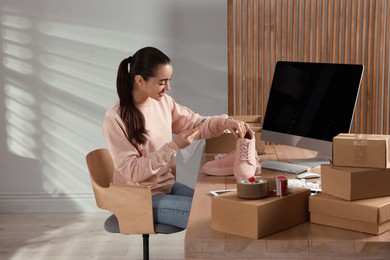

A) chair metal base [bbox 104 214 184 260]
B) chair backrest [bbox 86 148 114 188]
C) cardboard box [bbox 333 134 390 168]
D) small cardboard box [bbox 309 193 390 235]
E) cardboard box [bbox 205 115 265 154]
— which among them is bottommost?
chair metal base [bbox 104 214 184 260]

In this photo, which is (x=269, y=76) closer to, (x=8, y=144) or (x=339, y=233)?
(x=8, y=144)

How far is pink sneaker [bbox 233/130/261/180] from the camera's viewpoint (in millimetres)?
3064

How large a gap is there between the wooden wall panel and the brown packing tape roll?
301 cm

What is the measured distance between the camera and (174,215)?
10.7 ft

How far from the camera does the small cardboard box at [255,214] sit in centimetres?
212

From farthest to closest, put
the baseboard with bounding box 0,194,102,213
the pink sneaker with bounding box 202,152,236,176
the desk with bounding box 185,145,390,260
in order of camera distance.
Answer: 1. the baseboard with bounding box 0,194,102,213
2. the pink sneaker with bounding box 202,152,236,176
3. the desk with bounding box 185,145,390,260

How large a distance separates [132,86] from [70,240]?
176 cm

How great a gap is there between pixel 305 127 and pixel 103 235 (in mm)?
2001

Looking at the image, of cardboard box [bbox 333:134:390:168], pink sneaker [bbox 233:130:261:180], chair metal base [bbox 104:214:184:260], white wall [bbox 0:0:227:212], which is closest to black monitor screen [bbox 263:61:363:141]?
pink sneaker [bbox 233:130:261:180]

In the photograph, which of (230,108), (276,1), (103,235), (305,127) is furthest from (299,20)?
(103,235)

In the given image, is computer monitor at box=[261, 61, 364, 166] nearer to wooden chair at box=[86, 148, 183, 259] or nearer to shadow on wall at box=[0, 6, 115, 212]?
wooden chair at box=[86, 148, 183, 259]

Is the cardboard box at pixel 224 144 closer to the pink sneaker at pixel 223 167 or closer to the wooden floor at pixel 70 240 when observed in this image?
the pink sneaker at pixel 223 167

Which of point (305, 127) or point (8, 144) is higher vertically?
point (305, 127)

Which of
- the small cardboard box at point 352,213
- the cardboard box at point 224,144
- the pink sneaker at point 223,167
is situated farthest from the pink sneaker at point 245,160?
the small cardboard box at point 352,213
